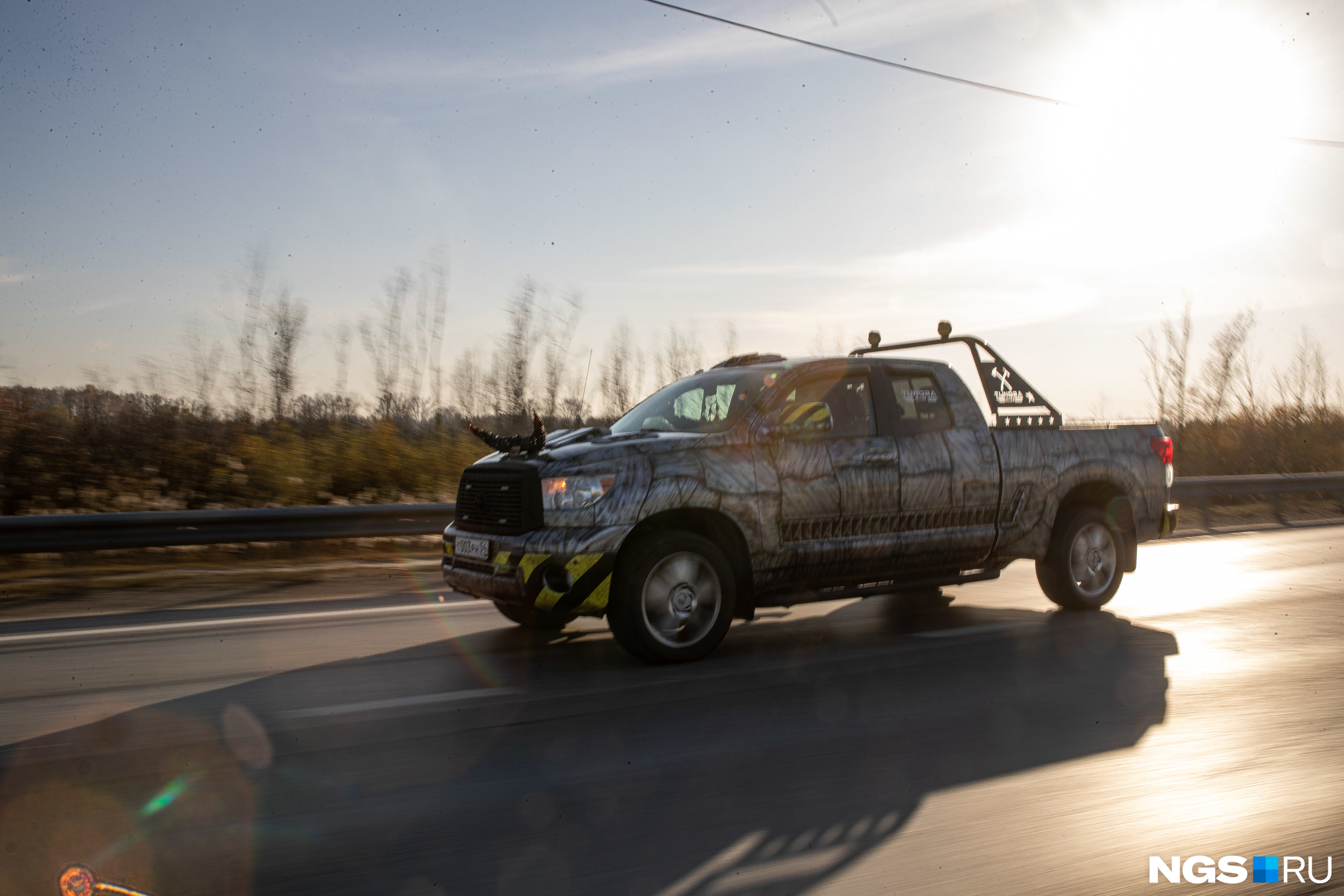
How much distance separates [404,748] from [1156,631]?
527 centimetres

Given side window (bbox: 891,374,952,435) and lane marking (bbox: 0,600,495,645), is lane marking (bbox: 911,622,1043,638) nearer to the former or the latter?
side window (bbox: 891,374,952,435)

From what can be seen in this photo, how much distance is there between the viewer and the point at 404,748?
4.43 m

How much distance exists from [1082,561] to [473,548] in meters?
4.65

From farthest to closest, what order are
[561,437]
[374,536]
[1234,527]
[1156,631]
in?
1. [1234,527]
2. [374,536]
3. [1156,631]
4. [561,437]

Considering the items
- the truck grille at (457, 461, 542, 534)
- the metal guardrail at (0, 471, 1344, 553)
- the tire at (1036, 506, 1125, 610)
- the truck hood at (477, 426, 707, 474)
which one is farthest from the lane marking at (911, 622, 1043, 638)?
the metal guardrail at (0, 471, 1344, 553)

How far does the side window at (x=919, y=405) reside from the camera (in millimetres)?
7004

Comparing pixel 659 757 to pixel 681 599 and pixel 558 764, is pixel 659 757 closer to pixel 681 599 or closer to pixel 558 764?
pixel 558 764

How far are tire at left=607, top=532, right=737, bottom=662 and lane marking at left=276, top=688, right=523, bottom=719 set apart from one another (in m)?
0.74

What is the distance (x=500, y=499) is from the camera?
19.9 ft

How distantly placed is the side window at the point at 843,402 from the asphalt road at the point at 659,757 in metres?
1.42

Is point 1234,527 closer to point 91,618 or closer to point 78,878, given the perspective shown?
point 91,618

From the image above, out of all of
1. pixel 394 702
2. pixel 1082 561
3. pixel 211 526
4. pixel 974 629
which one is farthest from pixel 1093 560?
pixel 211 526

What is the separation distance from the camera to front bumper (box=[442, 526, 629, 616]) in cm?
566

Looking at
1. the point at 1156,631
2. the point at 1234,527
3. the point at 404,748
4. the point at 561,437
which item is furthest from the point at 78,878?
the point at 1234,527
